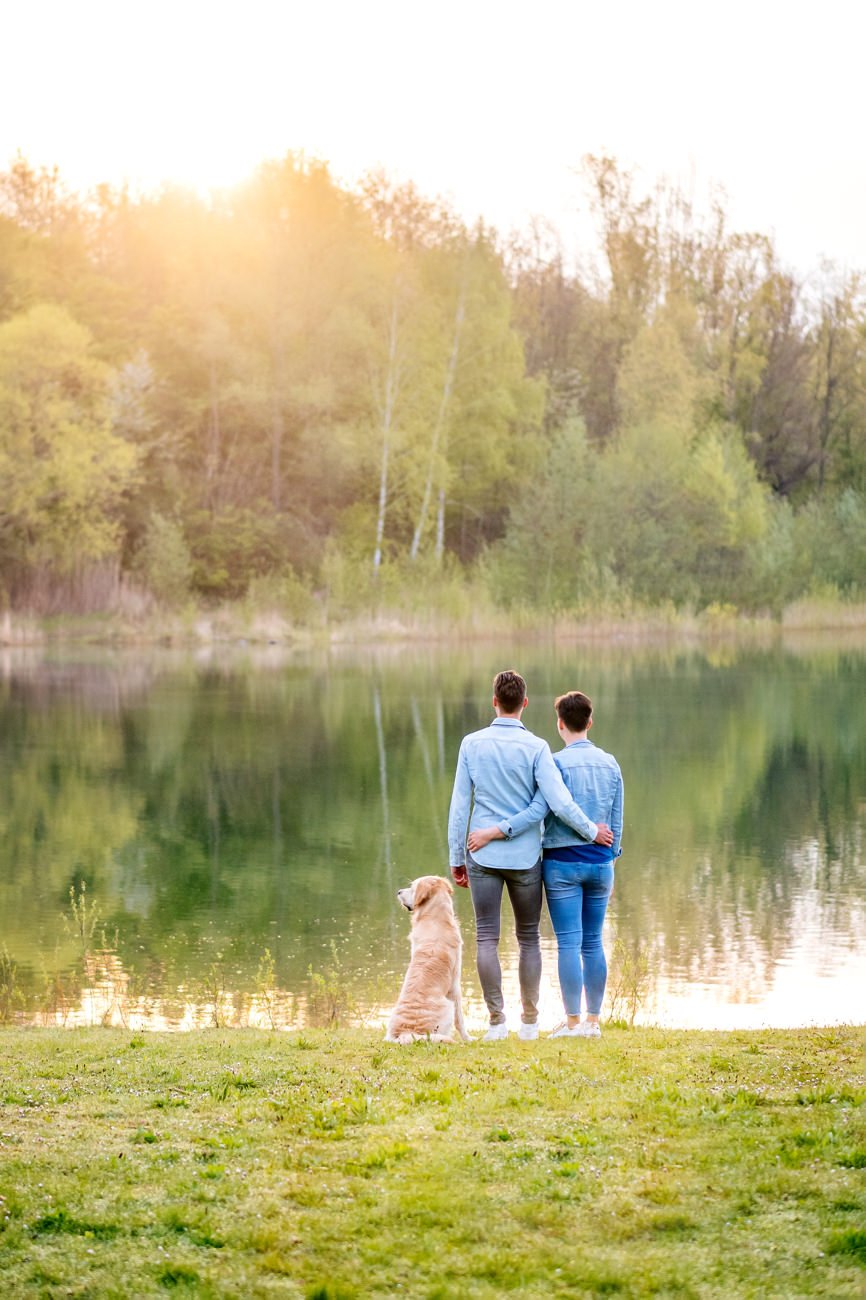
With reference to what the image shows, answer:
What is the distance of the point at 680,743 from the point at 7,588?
33.4 m

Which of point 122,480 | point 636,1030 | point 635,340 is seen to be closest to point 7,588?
point 122,480

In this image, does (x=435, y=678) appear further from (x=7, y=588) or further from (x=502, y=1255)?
(x=502, y=1255)

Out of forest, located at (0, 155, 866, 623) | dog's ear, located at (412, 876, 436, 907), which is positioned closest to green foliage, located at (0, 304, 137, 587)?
forest, located at (0, 155, 866, 623)

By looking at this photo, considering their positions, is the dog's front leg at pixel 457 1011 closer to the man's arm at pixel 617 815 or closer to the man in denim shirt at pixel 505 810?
the man in denim shirt at pixel 505 810

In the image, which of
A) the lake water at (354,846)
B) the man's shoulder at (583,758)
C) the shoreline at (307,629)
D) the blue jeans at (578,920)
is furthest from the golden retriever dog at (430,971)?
the shoreline at (307,629)

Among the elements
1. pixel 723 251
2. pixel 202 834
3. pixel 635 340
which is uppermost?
pixel 723 251

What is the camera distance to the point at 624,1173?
17.4 ft

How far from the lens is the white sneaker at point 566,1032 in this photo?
7.92 metres

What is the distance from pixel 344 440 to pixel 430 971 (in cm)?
4990

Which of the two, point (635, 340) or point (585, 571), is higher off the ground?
point (635, 340)

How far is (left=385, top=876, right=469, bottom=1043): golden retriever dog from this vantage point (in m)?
7.45

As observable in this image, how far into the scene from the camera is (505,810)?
764 cm

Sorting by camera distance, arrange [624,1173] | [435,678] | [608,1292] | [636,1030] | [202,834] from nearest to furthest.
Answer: [608,1292] → [624,1173] → [636,1030] → [202,834] → [435,678]

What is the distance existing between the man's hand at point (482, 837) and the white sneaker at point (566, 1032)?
109 centimetres
